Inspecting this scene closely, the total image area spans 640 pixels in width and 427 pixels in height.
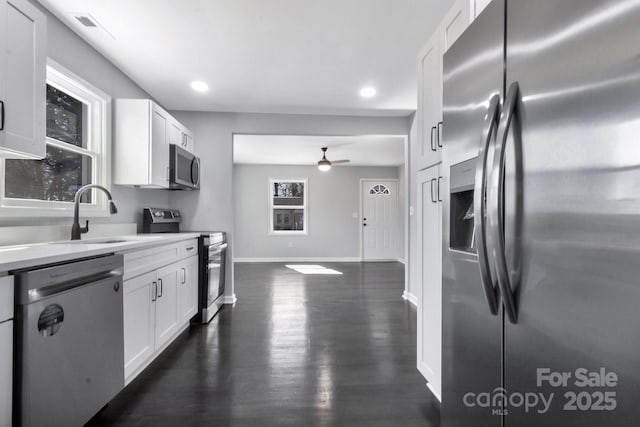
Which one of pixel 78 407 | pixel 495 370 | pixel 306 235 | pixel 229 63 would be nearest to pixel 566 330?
pixel 495 370

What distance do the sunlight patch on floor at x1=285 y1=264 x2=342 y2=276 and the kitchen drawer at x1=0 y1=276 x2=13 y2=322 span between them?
4955mm

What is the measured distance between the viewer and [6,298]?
106 centimetres

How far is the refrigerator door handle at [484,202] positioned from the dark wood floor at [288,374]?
117cm

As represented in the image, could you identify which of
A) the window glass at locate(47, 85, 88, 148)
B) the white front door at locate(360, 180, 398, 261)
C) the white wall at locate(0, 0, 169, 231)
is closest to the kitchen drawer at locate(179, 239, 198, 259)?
the white wall at locate(0, 0, 169, 231)

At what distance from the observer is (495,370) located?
2.94 ft

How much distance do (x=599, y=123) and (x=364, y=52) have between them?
2289 mm

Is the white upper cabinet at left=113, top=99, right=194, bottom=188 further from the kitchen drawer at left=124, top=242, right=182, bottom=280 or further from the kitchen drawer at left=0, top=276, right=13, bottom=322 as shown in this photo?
the kitchen drawer at left=0, top=276, right=13, bottom=322

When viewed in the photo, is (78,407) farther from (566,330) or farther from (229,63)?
(229,63)

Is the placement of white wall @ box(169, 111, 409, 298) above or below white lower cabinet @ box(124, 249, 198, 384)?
above

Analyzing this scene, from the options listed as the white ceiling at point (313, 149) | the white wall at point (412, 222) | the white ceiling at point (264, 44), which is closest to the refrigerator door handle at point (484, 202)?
the white ceiling at point (264, 44)

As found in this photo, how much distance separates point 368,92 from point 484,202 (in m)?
2.75

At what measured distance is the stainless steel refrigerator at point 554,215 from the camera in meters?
0.53

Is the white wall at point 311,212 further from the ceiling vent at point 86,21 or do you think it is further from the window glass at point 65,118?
the ceiling vent at point 86,21

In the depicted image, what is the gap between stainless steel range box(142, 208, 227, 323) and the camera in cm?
310
